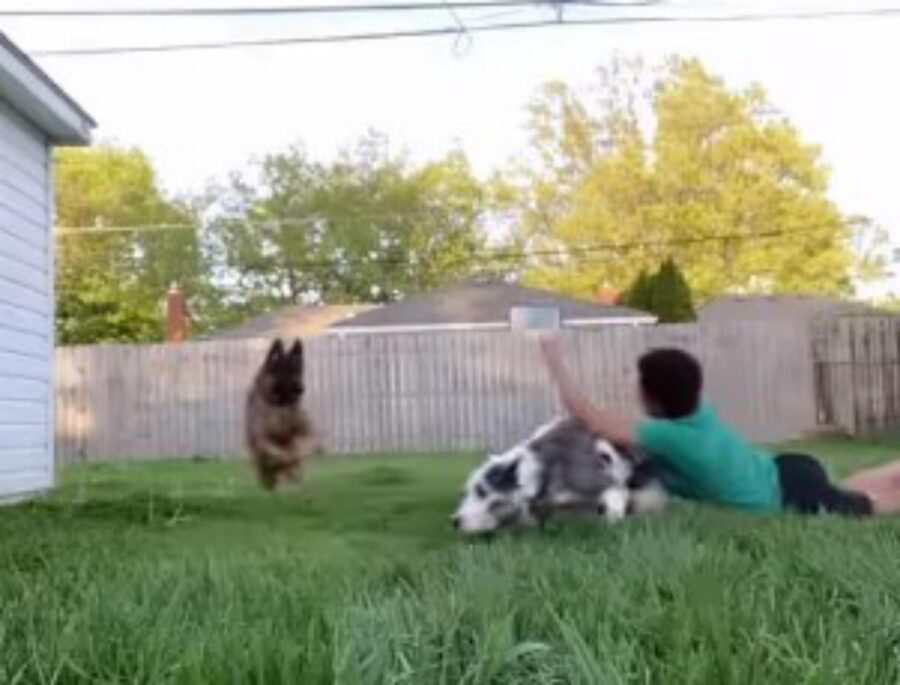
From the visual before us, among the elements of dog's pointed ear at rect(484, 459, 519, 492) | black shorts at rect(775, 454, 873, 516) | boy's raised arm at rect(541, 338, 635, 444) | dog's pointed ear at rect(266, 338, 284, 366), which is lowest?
black shorts at rect(775, 454, 873, 516)

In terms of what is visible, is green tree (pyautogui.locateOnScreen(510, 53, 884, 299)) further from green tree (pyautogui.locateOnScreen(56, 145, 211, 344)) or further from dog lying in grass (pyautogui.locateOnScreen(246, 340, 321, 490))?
dog lying in grass (pyautogui.locateOnScreen(246, 340, 321, 490))

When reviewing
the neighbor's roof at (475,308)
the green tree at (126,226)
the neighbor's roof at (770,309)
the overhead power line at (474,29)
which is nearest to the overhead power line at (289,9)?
the overhead power line at (474,29)

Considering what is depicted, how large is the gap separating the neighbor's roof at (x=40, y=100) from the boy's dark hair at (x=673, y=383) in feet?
13.7

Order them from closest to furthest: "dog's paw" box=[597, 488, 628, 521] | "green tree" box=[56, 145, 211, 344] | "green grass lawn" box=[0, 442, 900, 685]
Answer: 1. "green grass lawn" box=[0, 442, 900, 685]
2. "dog's paw" box=[597, 488, 628, 521]
3. "green tree" box=[56, 145, 211, 344]

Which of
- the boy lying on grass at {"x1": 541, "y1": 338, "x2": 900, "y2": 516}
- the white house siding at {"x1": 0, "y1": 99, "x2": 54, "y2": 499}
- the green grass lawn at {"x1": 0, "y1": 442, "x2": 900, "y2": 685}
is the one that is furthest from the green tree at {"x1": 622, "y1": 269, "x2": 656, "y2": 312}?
the green grass lawn at {"x1": 0, "y1": 442, "x2": 900, "y2": 685}

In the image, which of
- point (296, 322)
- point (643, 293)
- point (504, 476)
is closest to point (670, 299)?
point (643, 293)

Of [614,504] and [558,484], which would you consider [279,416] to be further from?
[614,504]

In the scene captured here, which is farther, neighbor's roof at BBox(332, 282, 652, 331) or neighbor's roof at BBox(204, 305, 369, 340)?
neighbor's roof at BBox(204, 305, 369, 340)

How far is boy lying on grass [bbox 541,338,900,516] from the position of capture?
532cm

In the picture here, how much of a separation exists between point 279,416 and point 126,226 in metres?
36.7

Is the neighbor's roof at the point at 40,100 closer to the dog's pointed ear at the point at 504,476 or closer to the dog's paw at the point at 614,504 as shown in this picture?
the dog's pointed ear at the point at 504,476

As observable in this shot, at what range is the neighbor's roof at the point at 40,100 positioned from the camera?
24.7ft

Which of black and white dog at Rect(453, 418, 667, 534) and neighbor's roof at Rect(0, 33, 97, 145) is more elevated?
neighbor's roof at Rect(0, 33, 97, 145)

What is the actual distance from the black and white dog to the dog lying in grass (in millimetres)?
1481
